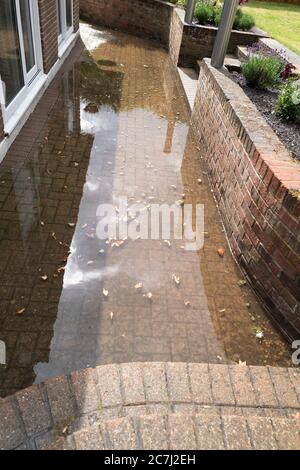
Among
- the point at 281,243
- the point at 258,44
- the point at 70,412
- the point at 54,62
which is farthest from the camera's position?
the point at 258,44

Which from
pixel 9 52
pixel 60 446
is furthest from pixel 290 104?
pixel 60 446

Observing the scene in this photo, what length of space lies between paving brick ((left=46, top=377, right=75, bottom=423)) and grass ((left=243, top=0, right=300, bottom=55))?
10117 millimetres

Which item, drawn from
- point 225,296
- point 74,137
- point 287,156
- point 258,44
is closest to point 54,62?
point 74,137

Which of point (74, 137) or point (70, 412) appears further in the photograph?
point (74, 137)

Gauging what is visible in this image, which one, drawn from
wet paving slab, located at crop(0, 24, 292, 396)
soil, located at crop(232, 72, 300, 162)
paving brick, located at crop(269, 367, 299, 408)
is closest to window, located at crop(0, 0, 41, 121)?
wet paving slab, located at crop(0, 24, 292, 396)

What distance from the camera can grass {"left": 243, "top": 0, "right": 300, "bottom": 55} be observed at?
37.1ft

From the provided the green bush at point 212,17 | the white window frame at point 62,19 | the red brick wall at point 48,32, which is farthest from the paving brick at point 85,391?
the green bush at point 212,17

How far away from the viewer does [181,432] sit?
235cm

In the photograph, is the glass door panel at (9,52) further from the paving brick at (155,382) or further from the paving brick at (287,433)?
the paving brick at (287,433)

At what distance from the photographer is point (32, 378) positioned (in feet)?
9.00

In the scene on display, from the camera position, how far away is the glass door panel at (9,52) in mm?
5312

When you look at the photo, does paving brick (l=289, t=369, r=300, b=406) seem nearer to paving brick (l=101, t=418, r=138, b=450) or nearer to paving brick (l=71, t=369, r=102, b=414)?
paving brick (l=101, t=418, r=138, b=450)

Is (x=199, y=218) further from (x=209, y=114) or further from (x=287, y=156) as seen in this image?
(x=209, y=114)

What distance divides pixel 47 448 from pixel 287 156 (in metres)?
3.26
